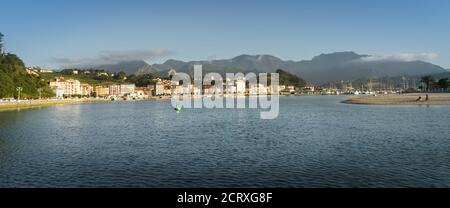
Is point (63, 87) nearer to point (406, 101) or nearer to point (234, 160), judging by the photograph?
point (406, 101)

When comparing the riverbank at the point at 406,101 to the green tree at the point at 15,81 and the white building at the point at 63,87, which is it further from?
the white building at the point at 63,87

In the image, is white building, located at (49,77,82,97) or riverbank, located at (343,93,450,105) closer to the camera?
riverbank, located at (343,93,450,105)

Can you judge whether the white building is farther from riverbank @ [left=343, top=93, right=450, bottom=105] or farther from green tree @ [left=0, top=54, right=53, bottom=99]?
riverbank @ [left=343, top=93, right=450, bottom=105]

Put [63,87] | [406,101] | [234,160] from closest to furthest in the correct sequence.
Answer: [234,160]
[406,101]
[63,87]

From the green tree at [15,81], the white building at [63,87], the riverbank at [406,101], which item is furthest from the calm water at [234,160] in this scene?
the white building at [63,87]

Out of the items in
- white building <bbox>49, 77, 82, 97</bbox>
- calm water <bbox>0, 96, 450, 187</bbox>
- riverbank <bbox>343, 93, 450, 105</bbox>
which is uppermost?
white building <bbox>49, 77, 82, 97</bbox>

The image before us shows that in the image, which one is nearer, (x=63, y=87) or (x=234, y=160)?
(x=234, y=160)

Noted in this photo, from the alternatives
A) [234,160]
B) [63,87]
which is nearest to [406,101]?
[234,160]

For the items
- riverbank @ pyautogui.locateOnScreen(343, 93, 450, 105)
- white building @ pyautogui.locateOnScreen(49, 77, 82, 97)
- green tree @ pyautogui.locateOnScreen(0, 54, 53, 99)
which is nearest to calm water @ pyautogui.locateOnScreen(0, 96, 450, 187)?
riverbank @ pyautogui.locateOnScreen(343, 93, 450, 105)

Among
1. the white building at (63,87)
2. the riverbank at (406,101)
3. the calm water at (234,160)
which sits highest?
the white building at (63,87)

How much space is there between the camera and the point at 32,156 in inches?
977

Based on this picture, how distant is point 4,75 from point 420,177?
12014 cm
